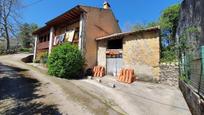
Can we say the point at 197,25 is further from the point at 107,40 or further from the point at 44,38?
the point at 44,38

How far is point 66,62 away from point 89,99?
6731 mm

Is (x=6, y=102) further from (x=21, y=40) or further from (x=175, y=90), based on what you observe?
(x=21, y=40)

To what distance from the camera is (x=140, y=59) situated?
15.5m

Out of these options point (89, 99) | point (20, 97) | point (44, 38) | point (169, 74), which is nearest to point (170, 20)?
point (169, 74)

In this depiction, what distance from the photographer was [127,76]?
49.7 ft

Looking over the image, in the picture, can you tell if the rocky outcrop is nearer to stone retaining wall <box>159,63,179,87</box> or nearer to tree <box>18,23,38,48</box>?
stone retaining wall <box>159,63,179,87</box>

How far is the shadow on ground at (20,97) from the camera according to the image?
28.8ft

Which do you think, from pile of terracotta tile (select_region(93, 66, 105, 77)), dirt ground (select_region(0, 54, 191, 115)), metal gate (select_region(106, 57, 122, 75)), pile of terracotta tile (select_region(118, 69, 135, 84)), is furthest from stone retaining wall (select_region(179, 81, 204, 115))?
pile of terracotta tile (select_region(93, 66, 105, 77))

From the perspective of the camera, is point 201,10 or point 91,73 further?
point 91,73

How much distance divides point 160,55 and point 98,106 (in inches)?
290

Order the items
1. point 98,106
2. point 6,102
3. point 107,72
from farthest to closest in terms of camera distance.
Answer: point 107,72 < point 6,102 < point 98,106

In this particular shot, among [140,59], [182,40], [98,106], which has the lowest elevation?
[98,106]

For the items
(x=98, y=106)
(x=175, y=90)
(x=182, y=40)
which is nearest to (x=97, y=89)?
(x=98, y=106)

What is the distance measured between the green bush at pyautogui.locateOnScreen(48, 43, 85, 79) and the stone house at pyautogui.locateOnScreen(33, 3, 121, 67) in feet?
5.52
